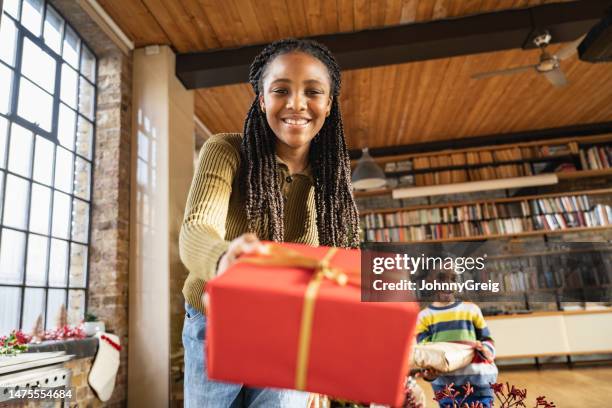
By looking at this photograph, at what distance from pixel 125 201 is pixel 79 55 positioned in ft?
3.97

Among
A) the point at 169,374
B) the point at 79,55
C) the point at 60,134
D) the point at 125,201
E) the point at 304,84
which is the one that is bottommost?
the point at 169,374

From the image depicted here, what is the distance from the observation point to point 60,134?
3.25 meters

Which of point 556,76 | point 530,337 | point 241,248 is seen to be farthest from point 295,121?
point 530,337

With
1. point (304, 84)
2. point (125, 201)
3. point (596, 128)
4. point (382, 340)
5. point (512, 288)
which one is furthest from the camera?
point (596, 128)

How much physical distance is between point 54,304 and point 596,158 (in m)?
6.96

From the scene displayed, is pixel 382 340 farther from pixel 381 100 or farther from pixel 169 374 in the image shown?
pixel 381 100

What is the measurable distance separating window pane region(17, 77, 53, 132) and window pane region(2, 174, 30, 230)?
1.41ft

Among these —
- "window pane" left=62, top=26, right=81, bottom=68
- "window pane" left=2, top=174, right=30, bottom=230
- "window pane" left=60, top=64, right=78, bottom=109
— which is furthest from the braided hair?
"window pane" left=62, top=26, right=81, bottom=68

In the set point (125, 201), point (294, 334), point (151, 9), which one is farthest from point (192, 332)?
point (151, 9)

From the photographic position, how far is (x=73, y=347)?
269 centimetres

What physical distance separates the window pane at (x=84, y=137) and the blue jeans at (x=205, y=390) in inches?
123

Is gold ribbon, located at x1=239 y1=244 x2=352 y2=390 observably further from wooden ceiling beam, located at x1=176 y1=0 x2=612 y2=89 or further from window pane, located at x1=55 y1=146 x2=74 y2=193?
wooden ceiling beam, located at x1=176 y1=0 x2=612 y2=89

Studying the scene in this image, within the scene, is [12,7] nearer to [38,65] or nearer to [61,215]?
[38,65]

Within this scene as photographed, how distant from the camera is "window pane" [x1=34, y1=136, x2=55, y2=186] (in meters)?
2.93
